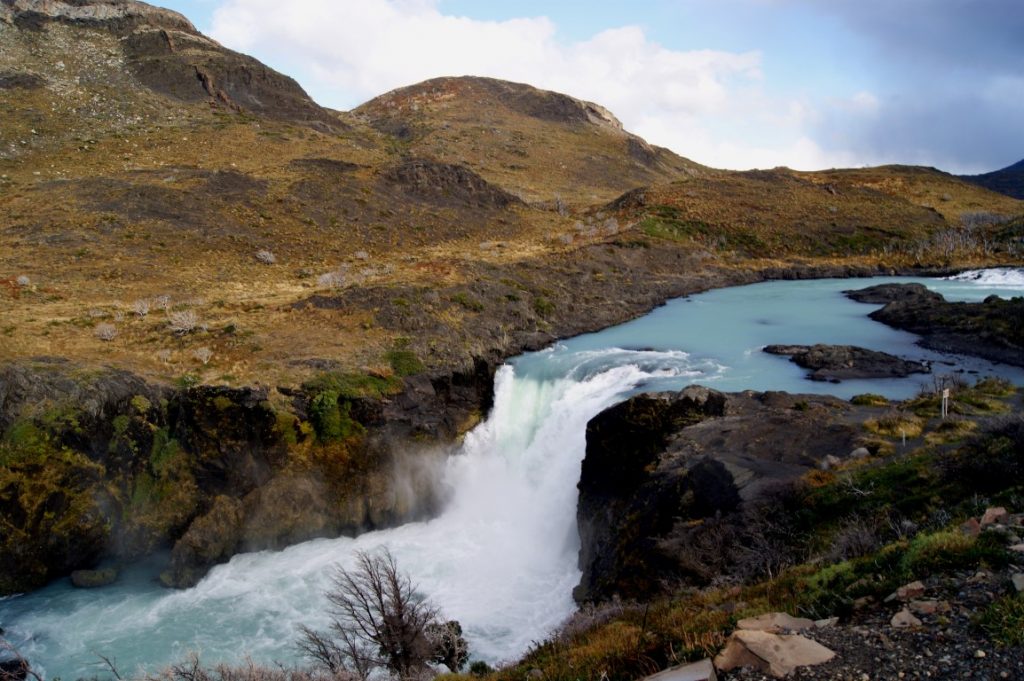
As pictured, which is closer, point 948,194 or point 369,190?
point 369,190

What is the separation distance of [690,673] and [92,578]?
68.8 ft

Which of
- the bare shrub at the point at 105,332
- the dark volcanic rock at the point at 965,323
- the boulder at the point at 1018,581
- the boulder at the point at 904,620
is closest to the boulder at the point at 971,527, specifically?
the boulder at the point at 1018,581

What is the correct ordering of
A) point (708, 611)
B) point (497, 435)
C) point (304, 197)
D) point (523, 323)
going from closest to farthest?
point (708, 611)
point (497, 435)
point (523, 323)
point (304, 197)

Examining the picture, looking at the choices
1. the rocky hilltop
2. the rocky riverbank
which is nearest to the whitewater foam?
the rocky hilltop

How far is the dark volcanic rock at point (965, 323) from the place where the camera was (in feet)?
96.4

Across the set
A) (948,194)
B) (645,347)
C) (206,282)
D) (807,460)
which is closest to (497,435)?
(645,347)

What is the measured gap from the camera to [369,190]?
198 feet

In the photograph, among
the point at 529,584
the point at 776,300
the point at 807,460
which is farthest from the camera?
the point at 776,300

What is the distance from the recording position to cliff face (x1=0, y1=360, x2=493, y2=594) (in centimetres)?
2047

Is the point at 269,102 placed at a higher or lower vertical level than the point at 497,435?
higher

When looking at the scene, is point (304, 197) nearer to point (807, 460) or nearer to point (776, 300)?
point (776, 300)

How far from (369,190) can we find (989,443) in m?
55.6

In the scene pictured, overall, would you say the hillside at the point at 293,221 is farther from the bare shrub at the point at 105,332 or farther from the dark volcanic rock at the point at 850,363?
the dark volcanic rock at the point at 850,363

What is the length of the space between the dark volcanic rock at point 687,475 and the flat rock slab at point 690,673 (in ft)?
20.8
